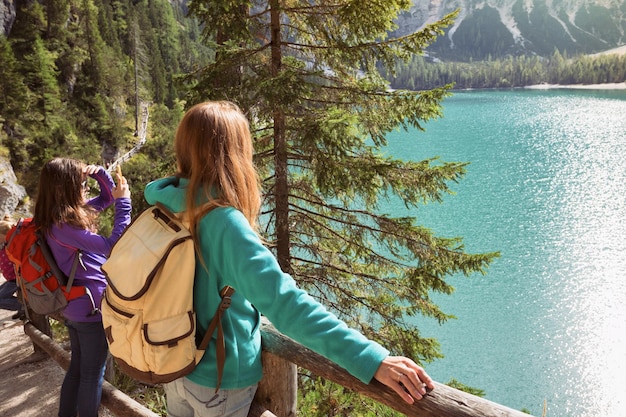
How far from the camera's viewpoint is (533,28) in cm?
17550

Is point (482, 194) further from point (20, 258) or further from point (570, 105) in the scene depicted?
point (570, 105)

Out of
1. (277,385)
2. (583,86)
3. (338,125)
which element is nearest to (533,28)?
(583,86)

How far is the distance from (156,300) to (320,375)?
65 centimetres

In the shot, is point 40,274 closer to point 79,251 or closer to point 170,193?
point 79,251

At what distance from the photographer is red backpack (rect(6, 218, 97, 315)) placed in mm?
2350

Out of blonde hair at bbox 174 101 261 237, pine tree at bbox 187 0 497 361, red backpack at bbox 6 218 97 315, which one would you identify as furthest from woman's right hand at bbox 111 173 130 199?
pine tree at bbox 187 0 497 361

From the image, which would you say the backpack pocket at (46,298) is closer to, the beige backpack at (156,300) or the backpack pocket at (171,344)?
the beige backpack at (156,300)

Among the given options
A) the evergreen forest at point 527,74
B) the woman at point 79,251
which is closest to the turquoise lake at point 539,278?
the woman at point 79,251

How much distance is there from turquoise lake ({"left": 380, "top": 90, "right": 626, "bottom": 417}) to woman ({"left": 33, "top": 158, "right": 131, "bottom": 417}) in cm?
429

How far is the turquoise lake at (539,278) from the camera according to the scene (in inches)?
606

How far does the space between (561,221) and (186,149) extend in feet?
95.4

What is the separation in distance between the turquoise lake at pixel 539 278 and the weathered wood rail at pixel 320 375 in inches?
156

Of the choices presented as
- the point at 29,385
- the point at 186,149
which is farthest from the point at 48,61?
the point at 186,149

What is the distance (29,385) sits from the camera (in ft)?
12.9
